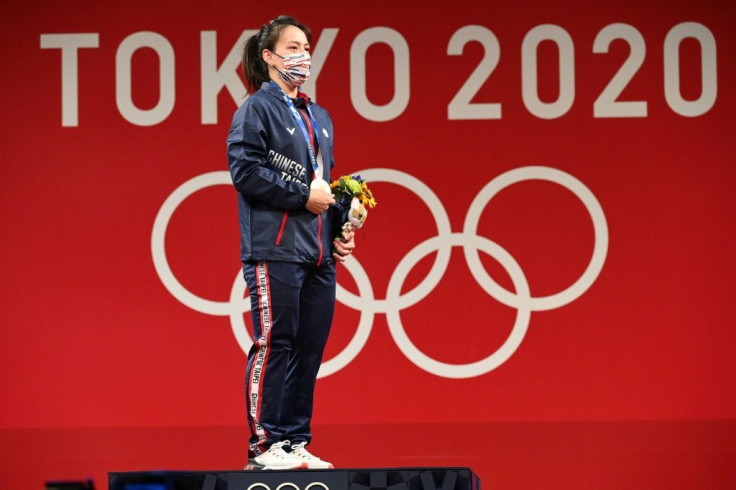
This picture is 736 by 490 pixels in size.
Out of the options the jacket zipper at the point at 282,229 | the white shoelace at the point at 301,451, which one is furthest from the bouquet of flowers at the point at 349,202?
the white shoelace at the point at 301,451

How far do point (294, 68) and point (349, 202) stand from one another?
475 millimetres

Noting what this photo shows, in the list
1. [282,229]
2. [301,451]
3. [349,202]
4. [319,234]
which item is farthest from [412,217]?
[301,451]

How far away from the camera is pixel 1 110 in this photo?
5.55 metres

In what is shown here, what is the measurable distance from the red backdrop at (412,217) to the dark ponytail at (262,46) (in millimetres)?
1986

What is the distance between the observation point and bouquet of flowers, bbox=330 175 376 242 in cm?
346

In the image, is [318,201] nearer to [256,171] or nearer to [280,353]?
[256,171]

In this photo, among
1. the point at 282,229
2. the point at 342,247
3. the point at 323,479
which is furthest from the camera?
the point at 342,247

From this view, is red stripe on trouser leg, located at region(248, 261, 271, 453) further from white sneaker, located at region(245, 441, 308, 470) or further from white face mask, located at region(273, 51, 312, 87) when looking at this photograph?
white face mask, located at region(273, 51, 312, 87)

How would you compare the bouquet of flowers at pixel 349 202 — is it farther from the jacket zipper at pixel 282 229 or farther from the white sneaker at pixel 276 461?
the white sneaker at pixel 276 461

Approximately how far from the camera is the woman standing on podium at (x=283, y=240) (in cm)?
329

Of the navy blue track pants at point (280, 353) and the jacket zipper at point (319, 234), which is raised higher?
the jacket zipper at point (319, 234)

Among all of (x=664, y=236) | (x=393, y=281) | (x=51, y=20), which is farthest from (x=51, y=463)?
(x=664, y=236)

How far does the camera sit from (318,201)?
3.34 metres

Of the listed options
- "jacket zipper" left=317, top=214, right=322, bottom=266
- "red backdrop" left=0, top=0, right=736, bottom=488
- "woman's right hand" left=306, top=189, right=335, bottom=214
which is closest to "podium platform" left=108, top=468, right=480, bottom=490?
"jacket zipper" left=317, top=214, right=322, bottom=266
